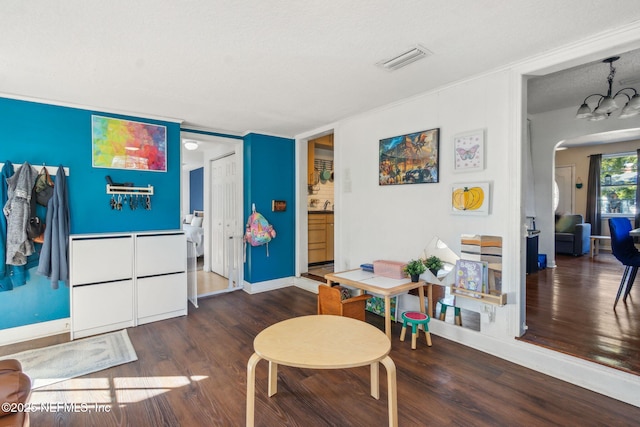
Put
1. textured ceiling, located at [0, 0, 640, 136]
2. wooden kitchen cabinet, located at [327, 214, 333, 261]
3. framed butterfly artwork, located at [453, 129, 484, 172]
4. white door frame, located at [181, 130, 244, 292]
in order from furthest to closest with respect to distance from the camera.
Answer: wooden kitchen cabinet, located at [327, 214, 333, 261] < white door frame, located at [181, 130, 244, 292] < framed butterfly artwork, located at [453, 129, 484, 172] < textured ceiling, located at [0, 0, 640, 136]

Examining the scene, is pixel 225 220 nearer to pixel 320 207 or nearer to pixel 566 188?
pixel 320 207

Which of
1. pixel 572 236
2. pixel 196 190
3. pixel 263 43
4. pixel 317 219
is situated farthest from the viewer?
pixel 196 190

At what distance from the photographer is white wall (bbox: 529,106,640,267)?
4473mm

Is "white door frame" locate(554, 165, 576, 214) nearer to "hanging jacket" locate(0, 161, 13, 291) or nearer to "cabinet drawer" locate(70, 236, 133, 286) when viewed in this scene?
"cabinet drawer" locate(70, 236, 133, 286)

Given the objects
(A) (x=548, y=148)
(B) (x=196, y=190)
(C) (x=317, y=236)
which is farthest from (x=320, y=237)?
(B) (x=196, y=190)

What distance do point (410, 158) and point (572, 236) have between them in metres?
5.22

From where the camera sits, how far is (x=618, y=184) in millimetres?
6855

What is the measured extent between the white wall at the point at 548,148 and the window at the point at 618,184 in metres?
3.32

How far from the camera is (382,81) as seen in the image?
2.74 m

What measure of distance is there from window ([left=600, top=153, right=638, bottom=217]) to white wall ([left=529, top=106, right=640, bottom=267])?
3315mm

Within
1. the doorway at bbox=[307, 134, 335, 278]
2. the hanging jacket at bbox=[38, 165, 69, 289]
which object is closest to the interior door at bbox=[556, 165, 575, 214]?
the doorway at bbox=[307, 134, 335, 278]

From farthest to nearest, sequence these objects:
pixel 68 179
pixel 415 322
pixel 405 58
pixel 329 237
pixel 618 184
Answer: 1. pixel 618 184
2. pixel 329 237
3. pixel 68 179
4. pixel 415 322
5. pixel 405 58

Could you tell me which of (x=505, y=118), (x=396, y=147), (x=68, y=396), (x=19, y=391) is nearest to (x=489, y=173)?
(x=505, y=118)

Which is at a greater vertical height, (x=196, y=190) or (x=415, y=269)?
(x=196, y=190)
